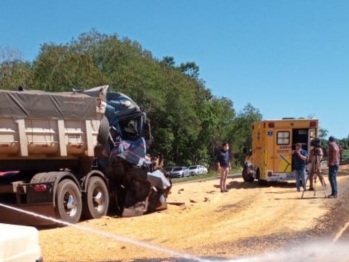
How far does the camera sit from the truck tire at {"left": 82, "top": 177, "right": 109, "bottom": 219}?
543 inches

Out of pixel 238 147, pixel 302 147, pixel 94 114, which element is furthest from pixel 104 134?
pixel 238 147

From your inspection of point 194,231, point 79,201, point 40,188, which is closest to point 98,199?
point 79,201

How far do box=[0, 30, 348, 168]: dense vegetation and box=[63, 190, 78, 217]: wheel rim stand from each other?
24918 mm

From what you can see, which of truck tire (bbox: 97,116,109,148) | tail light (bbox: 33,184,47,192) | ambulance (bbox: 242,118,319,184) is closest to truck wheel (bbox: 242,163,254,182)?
ambulance (bbox: 242,118,319,184)

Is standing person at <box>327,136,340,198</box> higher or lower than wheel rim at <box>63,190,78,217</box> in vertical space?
higher

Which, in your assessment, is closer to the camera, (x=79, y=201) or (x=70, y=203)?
(x=70, y=203)

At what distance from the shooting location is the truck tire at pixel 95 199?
45.2 feet

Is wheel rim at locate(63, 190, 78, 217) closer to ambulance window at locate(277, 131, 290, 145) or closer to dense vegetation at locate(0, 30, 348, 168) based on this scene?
ambulance window at locate(277, 131, 290, 145)

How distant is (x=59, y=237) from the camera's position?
11164mm

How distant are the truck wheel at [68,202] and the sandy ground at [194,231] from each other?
0.29 metres

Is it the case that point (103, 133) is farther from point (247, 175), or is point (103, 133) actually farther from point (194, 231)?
point (247, 175)

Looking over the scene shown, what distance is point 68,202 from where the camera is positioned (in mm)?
13047

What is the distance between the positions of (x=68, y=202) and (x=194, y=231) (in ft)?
10.2

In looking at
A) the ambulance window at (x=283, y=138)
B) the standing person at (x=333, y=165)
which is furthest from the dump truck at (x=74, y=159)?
the ambulance window at (x=283, y=138)
